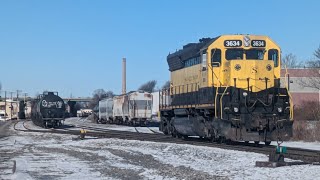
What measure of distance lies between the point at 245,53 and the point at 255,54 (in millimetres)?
449

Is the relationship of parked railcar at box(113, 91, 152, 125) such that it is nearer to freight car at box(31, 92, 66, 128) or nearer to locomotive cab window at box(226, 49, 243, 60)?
freight car at box(31, 92, 66, 128)

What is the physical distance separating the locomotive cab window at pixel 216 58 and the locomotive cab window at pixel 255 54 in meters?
1.22

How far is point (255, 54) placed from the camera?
22.2m

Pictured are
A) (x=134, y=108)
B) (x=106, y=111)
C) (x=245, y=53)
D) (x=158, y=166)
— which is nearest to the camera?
(x=158, y=166)

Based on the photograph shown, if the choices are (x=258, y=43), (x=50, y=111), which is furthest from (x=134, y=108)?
(x=258, y=43)

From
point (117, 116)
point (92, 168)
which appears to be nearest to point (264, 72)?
point (92, 168)

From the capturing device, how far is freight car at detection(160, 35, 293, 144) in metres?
20.6

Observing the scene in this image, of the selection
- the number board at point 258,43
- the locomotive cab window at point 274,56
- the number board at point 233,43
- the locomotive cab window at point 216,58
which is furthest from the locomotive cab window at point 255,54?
the locomotive cab window at point 216,58

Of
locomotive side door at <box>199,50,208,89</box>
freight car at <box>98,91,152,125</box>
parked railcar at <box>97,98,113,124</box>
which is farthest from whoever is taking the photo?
parked railcar at <box>97,98,113,124</box>

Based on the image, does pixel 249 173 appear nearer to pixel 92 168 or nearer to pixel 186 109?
pixel 92 168

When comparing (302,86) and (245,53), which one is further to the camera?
(302,86)

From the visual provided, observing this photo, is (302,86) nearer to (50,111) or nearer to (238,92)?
(50,111)

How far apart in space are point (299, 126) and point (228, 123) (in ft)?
30.7

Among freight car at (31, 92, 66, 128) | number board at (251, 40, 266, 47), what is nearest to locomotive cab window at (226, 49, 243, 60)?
number board at (251, 40, 266, 47)
